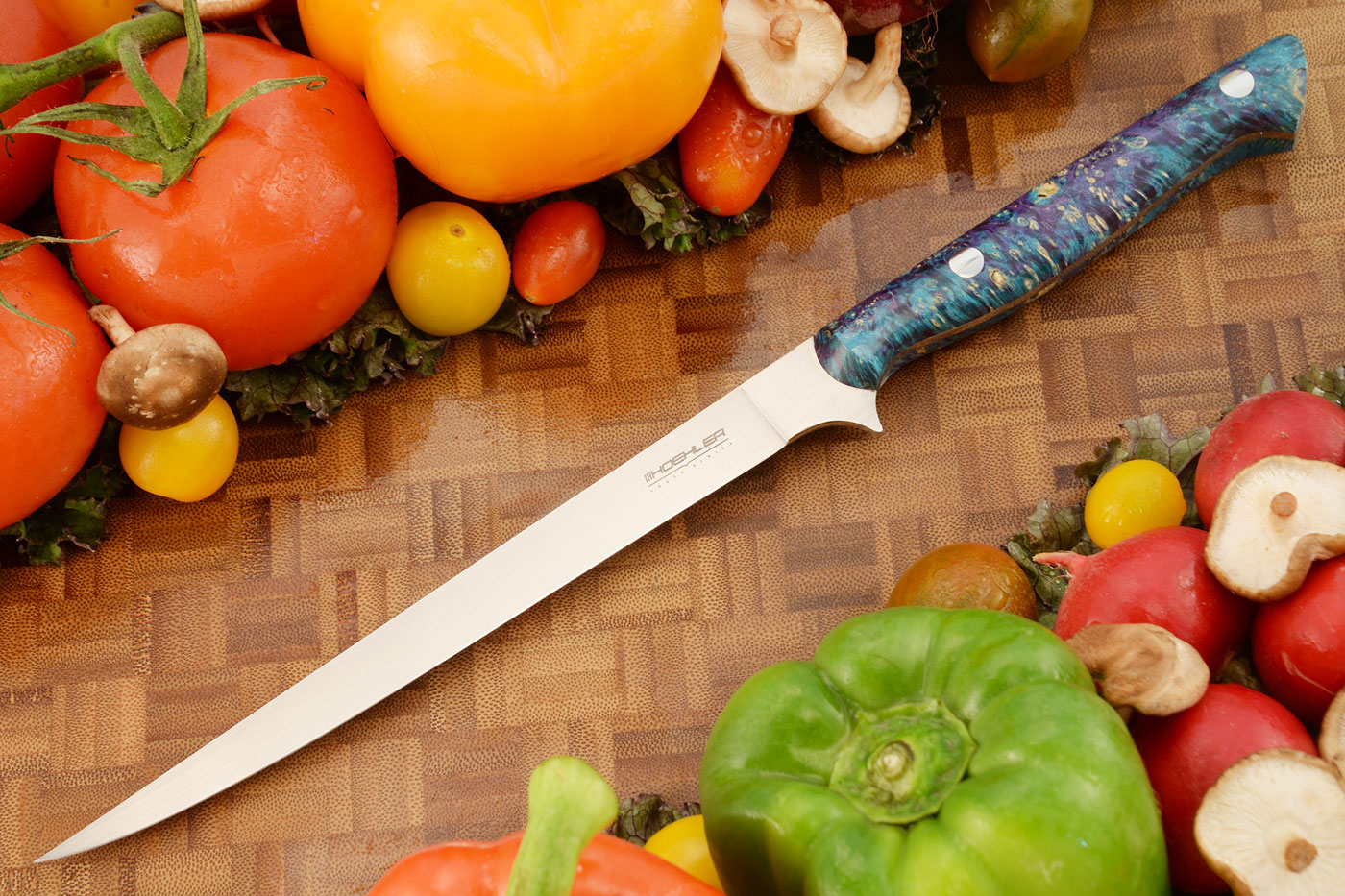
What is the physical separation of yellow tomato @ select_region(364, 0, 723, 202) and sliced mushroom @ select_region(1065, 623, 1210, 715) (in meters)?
0.66

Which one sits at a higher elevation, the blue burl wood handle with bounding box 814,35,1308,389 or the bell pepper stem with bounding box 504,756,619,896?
the blue burl wood handle with bounding box 814,35,1308,389

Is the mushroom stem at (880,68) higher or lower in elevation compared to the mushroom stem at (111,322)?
higher

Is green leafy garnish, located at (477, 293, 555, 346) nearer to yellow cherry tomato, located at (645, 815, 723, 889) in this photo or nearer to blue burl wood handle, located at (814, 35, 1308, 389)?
blue burl wood handle, located at (814, 35, 1308, 389)

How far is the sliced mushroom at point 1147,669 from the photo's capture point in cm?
84

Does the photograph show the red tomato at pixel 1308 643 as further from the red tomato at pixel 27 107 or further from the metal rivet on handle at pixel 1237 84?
the red tomato at pixel 27 107

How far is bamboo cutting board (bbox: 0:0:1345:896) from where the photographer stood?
1208mm

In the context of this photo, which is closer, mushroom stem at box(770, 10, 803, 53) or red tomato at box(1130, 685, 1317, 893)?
red tomato at box(1130, 685, 1317, 893)

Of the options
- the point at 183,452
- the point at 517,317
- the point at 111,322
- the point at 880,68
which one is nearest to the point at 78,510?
the point at 183,452

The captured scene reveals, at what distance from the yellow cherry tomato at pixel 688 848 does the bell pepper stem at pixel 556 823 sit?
0.27m

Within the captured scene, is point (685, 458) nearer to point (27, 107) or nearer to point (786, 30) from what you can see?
point (786, 30)

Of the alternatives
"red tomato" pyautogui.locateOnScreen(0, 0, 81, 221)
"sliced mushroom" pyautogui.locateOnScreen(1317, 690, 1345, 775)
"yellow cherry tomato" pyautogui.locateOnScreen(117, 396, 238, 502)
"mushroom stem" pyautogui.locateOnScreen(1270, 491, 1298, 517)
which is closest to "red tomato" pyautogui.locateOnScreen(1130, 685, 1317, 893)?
"sliced mushroom" pyautogui.locateOnScreen(1317, 690, 1345, 775)

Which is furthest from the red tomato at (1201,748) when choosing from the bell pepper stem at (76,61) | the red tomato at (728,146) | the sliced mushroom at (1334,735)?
the bell pepper stem at (76,61)

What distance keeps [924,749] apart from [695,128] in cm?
78

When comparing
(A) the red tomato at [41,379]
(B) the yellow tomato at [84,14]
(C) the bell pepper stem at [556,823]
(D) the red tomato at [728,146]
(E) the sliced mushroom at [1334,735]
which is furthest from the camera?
(D) the red tomato at [728,146]
